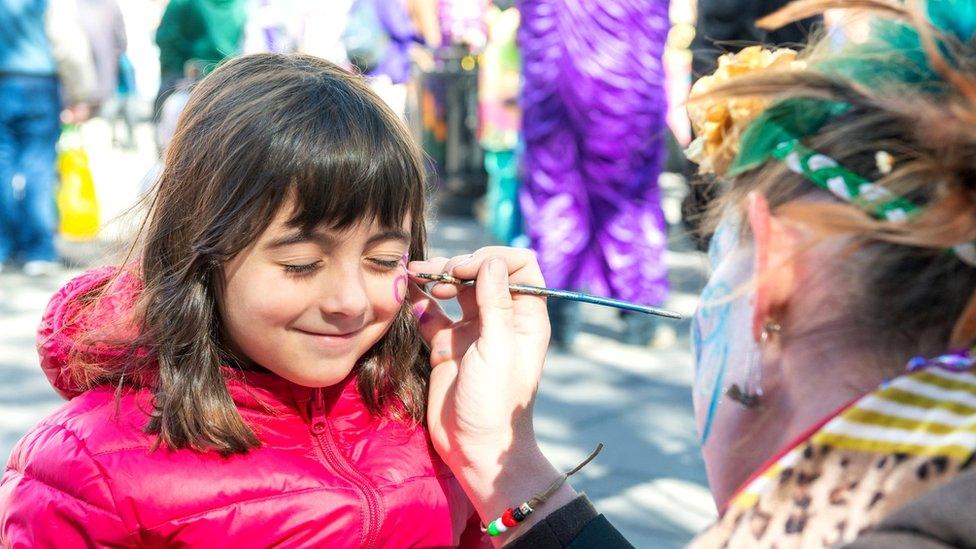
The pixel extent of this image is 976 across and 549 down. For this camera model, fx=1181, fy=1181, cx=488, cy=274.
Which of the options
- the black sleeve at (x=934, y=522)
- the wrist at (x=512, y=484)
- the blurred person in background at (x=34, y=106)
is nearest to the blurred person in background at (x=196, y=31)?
the blurred person in background at (x=34, y=106)

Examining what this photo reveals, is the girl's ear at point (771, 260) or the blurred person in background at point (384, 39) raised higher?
the girl's ear at point (771, 260)

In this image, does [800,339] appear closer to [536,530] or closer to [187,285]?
[536,530]

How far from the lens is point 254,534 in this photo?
5.02 feet

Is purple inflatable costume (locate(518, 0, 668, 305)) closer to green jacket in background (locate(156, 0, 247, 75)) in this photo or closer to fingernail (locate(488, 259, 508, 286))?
green jacket in background (locate(156, 0, 247, 75))

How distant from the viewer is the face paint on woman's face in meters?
1.18

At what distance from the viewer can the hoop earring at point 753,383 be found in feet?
3.75

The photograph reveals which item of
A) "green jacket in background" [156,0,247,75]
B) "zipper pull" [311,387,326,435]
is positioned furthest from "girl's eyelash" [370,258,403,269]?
"green jacket in background" [156,0,247,75]

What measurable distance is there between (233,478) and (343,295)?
280 mm

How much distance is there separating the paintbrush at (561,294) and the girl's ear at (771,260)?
43 cm

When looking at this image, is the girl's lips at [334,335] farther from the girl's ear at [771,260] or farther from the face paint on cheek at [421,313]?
the girl's ear at [771,260]

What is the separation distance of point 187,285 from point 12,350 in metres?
3.68

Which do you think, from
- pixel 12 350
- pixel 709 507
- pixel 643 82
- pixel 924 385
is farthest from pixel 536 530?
pixel 12 350

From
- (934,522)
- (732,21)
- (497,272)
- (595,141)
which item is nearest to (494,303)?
(497,272)

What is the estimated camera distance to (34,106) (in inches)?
250
